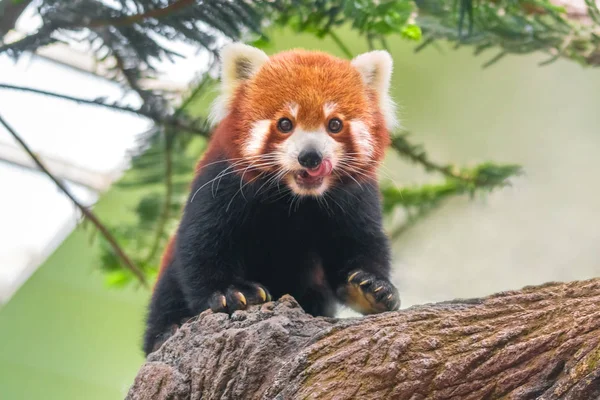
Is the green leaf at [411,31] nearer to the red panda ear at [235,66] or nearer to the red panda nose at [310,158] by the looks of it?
the red panda ear at [235,66]

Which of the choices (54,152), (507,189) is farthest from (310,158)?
A: (54,152)

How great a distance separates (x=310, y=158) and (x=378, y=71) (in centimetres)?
51

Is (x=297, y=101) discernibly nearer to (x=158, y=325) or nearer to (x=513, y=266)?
(x=158, y=325)

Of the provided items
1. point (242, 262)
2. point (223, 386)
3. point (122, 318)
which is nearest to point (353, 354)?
point (223, 386)

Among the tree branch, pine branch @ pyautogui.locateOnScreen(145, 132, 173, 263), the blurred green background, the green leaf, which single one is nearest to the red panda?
the green leaf

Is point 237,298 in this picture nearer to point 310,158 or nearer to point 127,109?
point 310,158

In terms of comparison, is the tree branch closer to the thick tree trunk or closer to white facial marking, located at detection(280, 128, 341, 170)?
white facial marking, located at detection(280, 128, 341, 170)

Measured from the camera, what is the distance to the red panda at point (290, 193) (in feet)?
7.23

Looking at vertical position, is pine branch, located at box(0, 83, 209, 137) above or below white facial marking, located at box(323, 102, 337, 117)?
below

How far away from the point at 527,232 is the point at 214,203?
288 cm

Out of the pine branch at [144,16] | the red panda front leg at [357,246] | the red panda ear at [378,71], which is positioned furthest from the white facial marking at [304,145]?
the pine branch at [144,16]

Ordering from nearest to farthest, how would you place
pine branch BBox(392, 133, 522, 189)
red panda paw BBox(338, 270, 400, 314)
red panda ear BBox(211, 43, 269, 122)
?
Answer: red panda paw BBox(338, 270, 400, 314) < red panda ear BBox(211, 43, 269, 122) < pine branch BBox(392, 133, 522, 189)

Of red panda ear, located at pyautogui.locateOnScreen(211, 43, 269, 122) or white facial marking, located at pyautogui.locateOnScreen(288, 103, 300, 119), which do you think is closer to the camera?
white facial marking, located at pyautogui.locateOnScreen(288, 103, 300, 119)

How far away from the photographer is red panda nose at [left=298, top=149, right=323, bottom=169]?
210 cm
